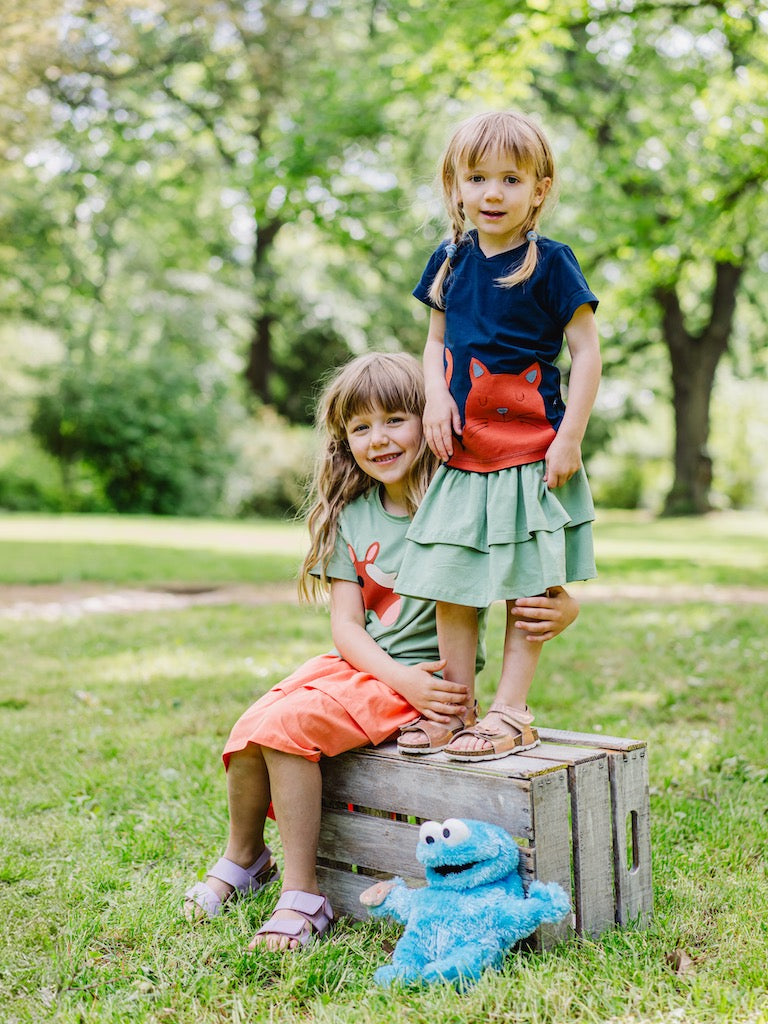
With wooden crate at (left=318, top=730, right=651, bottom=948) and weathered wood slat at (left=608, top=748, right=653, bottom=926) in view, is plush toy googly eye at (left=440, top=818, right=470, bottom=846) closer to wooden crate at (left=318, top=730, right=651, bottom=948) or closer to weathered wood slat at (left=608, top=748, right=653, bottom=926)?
wooden crate at (left=318, top=730, right=651, bottom=948)

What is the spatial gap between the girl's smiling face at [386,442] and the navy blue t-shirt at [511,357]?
0.20m

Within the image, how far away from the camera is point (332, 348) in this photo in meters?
24.4

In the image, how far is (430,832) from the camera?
2355 millimetres

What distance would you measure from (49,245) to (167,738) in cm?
1866

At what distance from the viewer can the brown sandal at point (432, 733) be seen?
2.58 metres

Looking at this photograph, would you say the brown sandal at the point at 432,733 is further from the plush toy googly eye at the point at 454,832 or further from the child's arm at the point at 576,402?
the child's arm at the point at 576,402

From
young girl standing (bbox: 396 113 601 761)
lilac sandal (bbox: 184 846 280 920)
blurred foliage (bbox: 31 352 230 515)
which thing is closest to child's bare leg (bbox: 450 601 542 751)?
young girl standing (bbox: 396 113 601 761)

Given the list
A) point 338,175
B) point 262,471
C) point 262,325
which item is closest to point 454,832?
point 338,175

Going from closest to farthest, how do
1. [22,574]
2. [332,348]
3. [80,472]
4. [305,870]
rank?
[305,870]
[22,574]
[80,472]
[332,348]

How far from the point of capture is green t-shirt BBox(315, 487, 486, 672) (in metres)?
2.88

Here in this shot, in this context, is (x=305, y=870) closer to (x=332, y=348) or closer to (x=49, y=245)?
(x=49, y=245)

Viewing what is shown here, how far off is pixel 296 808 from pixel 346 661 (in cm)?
46

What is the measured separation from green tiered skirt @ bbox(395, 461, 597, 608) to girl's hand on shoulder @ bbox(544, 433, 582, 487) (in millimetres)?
39

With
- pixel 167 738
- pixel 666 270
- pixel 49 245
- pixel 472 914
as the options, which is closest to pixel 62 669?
pixel 167 738
